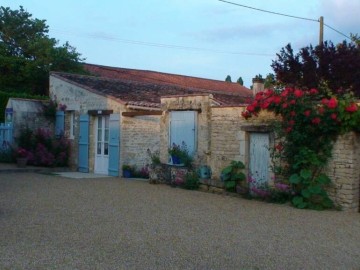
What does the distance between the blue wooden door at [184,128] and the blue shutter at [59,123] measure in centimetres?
608

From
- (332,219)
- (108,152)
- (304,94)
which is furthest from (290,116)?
(108,152)

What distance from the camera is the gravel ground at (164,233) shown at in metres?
5.96

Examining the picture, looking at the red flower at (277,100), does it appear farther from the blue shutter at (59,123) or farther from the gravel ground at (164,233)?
the blue shutter at (59,123)

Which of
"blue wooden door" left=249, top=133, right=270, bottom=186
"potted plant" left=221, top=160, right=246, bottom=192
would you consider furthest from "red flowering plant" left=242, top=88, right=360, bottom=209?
"potted plant" left=221, top=160, right=246, bottom=192

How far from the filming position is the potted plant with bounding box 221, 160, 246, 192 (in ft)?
40.8

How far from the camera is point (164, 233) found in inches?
297

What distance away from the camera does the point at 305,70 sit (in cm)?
1739

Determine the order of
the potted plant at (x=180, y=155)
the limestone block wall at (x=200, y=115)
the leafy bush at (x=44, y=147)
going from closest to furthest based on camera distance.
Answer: the limestone block wall at (x=200, y=115), the potted plant at (x=180, y=155), the leafy bush at (x=44, y=147)

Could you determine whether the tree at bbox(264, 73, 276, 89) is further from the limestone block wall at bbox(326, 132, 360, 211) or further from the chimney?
the limestone block wall at bbox(326, 132, 360, 211)

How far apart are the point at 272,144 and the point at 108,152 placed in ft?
23.5

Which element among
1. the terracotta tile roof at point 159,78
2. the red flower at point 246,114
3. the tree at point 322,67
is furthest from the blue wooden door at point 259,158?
the terracotta tile roof at point 159,78

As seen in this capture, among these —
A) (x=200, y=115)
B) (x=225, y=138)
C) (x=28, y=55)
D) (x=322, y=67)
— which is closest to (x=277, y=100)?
(x=225, y=138)

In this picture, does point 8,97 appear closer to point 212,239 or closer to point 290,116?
point 290,116

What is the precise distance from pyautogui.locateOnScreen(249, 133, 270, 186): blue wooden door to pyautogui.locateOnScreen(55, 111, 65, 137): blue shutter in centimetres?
914
